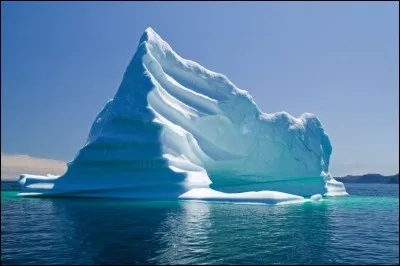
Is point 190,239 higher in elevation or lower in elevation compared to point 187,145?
lower

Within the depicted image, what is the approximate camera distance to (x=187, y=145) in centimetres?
3525

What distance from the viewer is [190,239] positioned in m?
13.6

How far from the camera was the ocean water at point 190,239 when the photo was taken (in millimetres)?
10961

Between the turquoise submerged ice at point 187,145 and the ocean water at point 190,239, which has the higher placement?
the turquoise submerged ice at point 187,145

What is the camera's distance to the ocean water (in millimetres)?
10961

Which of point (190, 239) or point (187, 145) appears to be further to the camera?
point (187, 145)

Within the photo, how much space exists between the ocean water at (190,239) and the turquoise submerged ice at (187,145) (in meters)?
10.2

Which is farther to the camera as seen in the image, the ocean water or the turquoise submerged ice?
the turquoise submerged ice

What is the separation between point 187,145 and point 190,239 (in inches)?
861

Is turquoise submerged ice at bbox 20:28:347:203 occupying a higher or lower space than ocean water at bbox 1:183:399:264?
higher

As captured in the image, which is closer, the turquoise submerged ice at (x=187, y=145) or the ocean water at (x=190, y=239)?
the ocean water at (x=190, y=239)

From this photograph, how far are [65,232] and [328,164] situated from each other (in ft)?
129

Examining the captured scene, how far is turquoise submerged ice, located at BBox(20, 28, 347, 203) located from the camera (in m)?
31.2

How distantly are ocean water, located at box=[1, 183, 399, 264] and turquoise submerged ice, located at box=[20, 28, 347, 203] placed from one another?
10199 millimetres
